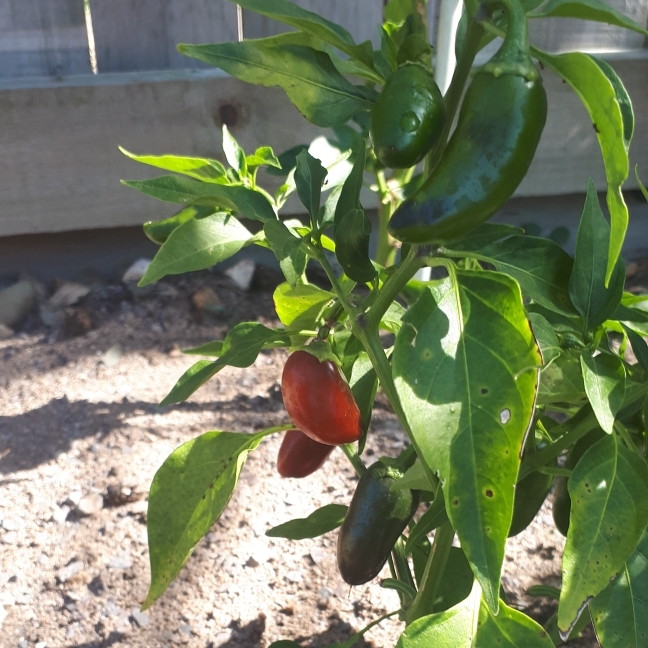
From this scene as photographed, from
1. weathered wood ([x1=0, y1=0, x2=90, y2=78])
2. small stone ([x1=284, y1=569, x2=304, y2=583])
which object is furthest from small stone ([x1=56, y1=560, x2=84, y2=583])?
weathered wood ([x1=0, y1=0, x2=90, y2=78])

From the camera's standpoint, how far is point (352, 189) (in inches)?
21.1

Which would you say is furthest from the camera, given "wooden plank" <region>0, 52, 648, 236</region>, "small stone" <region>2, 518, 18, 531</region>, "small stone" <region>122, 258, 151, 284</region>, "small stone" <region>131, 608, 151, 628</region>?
"small stone" <region>122, 258, 151, 284</region>

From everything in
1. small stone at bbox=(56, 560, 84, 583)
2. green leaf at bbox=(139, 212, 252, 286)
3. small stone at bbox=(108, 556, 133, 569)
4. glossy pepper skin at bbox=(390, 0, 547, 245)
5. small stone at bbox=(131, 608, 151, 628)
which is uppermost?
glossy pepper skin at bbox=(390, 0, 547, 245)

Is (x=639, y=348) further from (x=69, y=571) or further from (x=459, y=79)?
(x=69, y=571)

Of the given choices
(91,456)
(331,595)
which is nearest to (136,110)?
(91,456)

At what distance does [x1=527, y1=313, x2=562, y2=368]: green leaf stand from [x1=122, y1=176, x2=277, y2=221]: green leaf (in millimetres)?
229

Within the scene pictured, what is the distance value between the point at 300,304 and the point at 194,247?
13cm

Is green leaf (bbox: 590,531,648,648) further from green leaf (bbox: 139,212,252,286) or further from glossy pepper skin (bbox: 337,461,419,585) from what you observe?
green leaf (bbox: 139,212,252,286)

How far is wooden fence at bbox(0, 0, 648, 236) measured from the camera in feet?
5.23

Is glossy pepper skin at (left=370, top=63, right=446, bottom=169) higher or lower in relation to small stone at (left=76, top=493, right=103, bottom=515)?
higher

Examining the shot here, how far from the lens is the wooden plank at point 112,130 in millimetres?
1588

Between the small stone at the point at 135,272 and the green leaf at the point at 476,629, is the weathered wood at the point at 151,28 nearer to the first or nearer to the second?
the small stone at the point at 135,272

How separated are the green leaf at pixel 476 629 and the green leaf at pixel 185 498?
0.25 meters

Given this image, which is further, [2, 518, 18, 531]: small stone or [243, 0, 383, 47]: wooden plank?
[243, 0, 383, 47]: wooden plank
